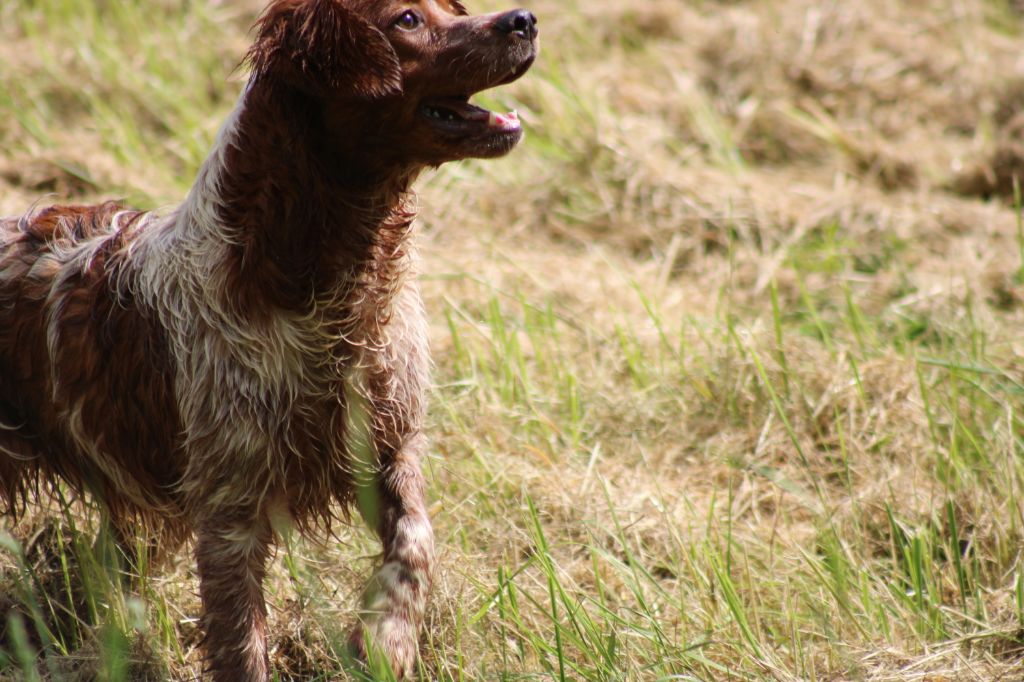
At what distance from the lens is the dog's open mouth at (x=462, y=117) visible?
305 cm

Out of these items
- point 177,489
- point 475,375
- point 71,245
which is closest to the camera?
point 177,489

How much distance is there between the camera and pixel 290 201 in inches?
118

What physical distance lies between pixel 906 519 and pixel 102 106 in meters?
4.26

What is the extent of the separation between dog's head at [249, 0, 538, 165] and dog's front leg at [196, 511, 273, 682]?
967mm

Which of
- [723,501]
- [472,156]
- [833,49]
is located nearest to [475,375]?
[723,501]

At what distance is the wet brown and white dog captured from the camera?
2.99 m

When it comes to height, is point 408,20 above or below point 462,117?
above

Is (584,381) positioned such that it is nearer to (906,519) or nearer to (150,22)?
(906,519)

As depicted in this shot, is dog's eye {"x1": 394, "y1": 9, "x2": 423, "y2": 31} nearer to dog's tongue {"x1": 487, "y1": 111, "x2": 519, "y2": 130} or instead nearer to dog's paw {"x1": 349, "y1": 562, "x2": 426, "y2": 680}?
dog's tongue {"x1": 487, "y1": 111, "x2": 519, "y2": 130}

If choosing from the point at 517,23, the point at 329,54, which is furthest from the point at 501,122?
the point at 329,54

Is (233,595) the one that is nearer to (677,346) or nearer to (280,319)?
(280,319)

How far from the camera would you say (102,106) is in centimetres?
625

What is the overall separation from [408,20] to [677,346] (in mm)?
2064

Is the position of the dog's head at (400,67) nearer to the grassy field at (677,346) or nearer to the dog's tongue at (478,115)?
the dog's tongue at (478,115)
